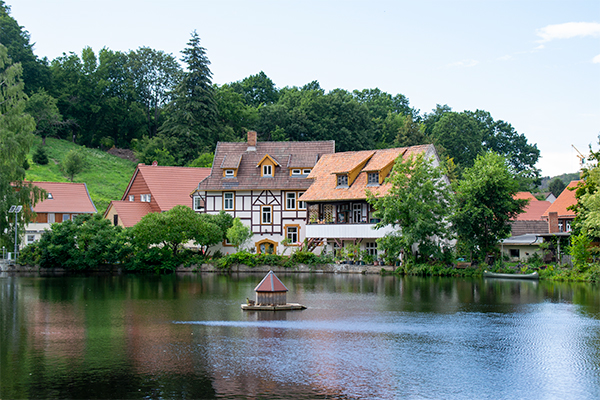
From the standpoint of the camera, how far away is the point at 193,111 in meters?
76.6

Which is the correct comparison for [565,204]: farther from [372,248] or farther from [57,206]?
[57,206]

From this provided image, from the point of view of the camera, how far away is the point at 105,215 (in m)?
58.1

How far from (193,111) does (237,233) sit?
3020cm

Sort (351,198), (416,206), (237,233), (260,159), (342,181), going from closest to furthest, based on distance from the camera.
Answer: (416,206) < (351,198) < (237,233) < (342,181) < (260,159)

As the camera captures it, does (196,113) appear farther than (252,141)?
Yes

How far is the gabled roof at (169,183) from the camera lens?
58.2m

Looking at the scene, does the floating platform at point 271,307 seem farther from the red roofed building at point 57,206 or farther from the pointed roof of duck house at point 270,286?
the red roofed building at point 57,206

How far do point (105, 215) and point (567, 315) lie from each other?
144 feet

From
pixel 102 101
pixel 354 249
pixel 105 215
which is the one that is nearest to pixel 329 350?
pixel 354 249

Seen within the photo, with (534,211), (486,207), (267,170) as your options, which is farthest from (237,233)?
(534,211)

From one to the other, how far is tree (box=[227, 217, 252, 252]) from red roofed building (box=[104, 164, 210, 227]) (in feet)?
19.1

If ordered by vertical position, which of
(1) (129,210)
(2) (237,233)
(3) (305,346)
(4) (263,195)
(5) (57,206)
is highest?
(4) (263,195)

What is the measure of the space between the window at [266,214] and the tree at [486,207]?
16.1 m

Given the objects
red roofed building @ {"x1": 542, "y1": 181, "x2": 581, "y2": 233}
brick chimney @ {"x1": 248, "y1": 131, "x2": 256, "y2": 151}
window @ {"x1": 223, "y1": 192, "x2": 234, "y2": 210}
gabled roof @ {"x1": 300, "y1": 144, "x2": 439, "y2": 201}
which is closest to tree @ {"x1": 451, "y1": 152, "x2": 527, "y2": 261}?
gabled roof @ {"x1": 300, "y1": 144, "x2": 439, "y2": 201}
